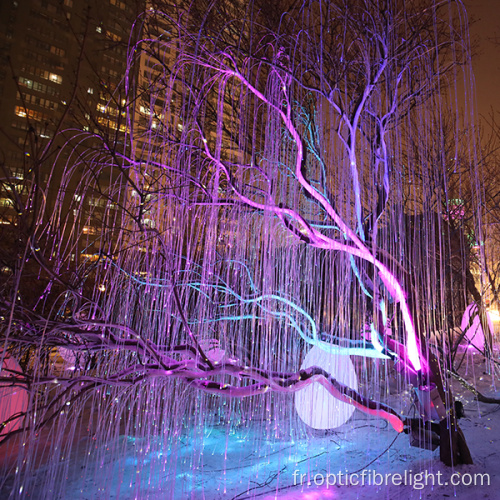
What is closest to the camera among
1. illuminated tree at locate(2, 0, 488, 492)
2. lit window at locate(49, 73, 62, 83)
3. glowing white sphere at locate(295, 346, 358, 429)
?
illuminated tree at locate(2, 0, 488, 492)

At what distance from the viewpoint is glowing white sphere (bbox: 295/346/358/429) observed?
410 centimetres

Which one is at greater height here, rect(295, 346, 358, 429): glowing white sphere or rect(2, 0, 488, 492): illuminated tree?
rect(2, 0, 488, 492): illuminated tree

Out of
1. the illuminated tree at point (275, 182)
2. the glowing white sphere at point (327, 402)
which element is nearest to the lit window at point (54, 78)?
the illuminated tree at point (275, 182)

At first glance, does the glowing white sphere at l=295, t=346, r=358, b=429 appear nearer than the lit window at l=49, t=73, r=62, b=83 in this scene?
Yes

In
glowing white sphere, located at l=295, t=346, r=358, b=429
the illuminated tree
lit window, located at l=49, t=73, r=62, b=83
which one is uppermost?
lit window, located at l=49, t=73, r=62, b=83

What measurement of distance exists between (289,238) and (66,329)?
2.94 m

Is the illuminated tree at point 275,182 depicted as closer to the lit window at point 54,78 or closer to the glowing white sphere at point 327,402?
the glowing white sphere at point 327,402

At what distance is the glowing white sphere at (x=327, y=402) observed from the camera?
13.5 feet

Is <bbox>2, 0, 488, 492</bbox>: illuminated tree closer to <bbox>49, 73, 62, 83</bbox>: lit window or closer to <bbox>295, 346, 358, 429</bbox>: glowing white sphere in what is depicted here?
<bbox>295, 346, 358, 429</bbox>: glowing white sphere

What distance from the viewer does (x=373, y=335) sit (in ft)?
12.7

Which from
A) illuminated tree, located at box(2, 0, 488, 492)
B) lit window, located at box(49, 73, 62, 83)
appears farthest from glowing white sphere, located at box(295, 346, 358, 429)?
lit window, located at box(49, 73, 62, 83)

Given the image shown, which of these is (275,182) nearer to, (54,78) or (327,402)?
(327,402)

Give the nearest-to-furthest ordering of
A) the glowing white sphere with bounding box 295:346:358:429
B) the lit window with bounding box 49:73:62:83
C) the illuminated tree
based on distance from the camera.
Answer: the illuminated tree, the glowing white sphere with bounding box 295:346:358:429, the lit window with bounding box 49:73:62:83

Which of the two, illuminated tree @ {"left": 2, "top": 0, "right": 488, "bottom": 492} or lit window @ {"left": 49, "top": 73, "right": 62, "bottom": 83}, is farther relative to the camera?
lit window @ {"left": 49, "top": 73, "right": 62, "bottom": 83}
